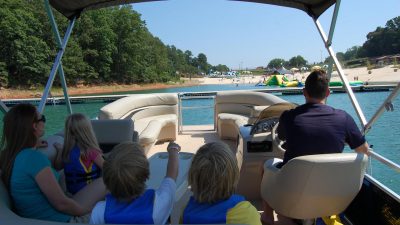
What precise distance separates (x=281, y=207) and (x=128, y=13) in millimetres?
55238

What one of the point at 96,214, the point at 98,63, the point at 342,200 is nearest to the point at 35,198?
the point at 96,214

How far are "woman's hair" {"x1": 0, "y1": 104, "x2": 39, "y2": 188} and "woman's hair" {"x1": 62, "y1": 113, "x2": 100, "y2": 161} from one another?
0.35m

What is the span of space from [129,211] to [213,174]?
31 cm

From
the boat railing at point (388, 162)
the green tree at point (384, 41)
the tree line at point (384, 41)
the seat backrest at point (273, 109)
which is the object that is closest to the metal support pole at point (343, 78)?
the boat railing at point (388, 162)

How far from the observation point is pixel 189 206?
1.33 metres

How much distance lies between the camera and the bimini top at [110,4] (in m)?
3.74

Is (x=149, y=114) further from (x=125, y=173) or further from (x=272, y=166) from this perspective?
(x=125, y=173)

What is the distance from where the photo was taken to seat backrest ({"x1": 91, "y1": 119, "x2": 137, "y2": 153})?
3340 millimetres

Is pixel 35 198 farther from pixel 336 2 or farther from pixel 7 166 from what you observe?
pixel 336 2

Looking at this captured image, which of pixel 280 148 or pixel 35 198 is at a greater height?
pixel 35 198

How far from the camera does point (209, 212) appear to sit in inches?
49.8

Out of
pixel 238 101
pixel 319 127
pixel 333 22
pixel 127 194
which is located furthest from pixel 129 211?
pixel 238 101

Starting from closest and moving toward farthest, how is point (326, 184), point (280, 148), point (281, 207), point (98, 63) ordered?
point (326, 184), point (281, 207), point (280, 148), point (98, 63)

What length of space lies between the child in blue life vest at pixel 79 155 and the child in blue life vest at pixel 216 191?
998mm
